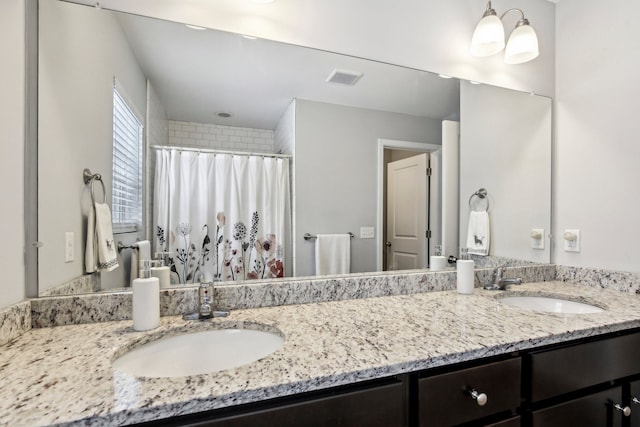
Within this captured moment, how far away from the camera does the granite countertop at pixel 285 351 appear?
1.90ft

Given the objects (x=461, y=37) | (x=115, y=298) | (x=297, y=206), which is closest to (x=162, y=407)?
(x=115, y=298)

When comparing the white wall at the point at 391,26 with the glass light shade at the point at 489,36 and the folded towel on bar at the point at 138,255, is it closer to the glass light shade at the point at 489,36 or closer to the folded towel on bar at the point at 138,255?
the glass light shade at the point at 489,36

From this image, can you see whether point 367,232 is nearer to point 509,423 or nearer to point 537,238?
point 509,423

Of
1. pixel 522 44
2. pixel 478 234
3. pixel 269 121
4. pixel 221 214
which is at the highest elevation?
pixel 522 44

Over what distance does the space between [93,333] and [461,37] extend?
206cm

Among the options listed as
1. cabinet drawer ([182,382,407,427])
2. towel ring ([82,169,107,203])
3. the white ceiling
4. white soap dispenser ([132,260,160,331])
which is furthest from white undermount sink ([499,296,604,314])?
towel ring ([82,169,107,203])

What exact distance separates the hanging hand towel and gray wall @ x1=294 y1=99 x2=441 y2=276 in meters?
0.62

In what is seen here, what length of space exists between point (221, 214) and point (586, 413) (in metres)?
1.47

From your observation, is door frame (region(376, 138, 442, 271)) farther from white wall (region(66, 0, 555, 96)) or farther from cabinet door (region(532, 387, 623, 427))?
cabinet door (region(532, 387, 623, 427))

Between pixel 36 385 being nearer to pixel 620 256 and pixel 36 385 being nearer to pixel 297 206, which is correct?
pixel 297 206

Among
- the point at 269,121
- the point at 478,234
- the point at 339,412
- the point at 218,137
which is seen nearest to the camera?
the point at 339,412

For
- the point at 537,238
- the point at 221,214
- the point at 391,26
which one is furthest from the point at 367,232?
the point at 537,238

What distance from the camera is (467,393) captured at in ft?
2.70

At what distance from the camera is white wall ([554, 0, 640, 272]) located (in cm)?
148
